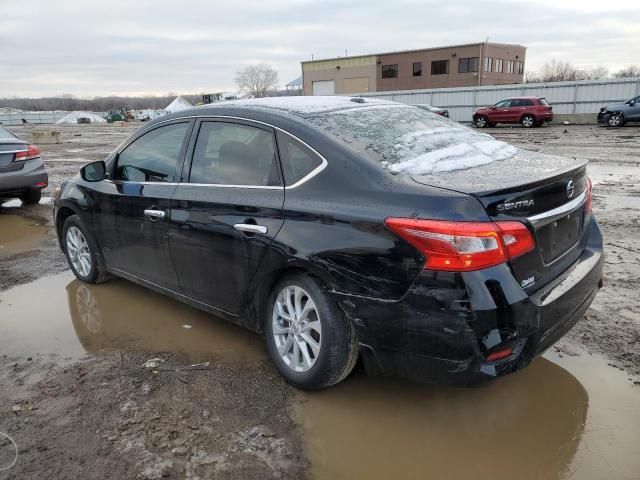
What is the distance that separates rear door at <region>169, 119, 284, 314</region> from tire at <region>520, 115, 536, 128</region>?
Answer: 26370 millimetres

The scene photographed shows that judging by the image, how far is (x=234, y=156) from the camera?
3.50 metres

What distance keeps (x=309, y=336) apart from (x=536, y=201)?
145cm

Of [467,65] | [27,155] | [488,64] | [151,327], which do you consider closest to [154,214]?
[151,327]

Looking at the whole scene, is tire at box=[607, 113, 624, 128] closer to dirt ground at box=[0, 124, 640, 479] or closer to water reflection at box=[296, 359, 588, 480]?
dirt ground at box=[0, 124, 640, 479]

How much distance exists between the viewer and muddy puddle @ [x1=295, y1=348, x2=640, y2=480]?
2529 mm

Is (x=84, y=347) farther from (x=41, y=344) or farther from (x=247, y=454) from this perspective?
(x=247, y=454)

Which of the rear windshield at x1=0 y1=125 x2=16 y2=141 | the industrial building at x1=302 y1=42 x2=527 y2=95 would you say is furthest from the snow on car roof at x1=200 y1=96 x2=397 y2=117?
the industrial building at x1=302 y1=42 x2=527 y2=95

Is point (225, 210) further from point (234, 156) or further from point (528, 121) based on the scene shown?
point (528, 121)

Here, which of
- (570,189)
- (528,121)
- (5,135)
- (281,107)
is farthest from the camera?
(528,121)

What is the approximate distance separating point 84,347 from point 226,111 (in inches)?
80.7

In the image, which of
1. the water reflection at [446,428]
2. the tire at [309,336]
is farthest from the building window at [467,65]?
the tire at [309,336]

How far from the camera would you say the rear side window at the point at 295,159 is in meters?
3.01

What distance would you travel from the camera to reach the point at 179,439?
275cm

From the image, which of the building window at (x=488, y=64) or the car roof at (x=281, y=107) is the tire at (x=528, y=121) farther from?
the building window at (x=488, y=64)
